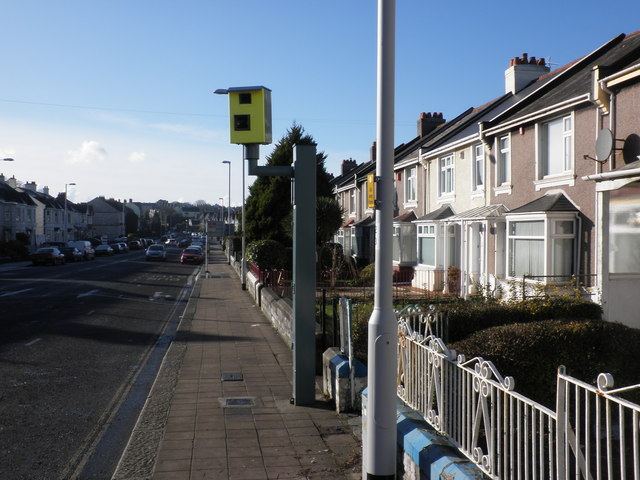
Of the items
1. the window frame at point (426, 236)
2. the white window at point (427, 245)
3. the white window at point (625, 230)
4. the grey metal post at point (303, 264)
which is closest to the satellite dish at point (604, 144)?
the white window at point (625, 230)

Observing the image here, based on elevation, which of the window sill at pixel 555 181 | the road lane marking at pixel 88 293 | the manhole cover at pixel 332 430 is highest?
the window sill at pixel 555 181

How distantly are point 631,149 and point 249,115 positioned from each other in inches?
360

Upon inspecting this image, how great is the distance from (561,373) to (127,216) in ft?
473

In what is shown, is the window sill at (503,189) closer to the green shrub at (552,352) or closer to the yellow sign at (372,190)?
the green shrub at (552,352)

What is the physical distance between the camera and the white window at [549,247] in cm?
1579

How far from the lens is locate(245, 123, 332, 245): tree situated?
36.5m

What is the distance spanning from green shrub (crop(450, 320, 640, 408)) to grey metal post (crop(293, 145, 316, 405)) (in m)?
2.02

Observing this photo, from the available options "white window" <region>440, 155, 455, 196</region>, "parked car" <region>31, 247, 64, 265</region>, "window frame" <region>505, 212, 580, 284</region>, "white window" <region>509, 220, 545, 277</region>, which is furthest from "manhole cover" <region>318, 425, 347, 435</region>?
"parked car" <region>31, 247, 64, 265</region>

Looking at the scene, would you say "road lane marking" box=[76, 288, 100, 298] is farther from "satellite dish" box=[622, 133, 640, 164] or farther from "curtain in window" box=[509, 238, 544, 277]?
"satellite dish" box=[622, 133, 640, 164]

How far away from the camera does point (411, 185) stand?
28719mm

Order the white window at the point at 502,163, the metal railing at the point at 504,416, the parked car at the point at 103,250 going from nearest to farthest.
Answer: the metal railing at the point at 504,416 < the white window at the point at 502,163 < the parked car at the point at 103,250

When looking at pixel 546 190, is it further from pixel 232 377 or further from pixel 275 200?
pixel 275 200

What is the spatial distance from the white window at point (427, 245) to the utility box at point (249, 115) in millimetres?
16498

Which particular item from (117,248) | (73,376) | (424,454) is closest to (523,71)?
(73,376)
